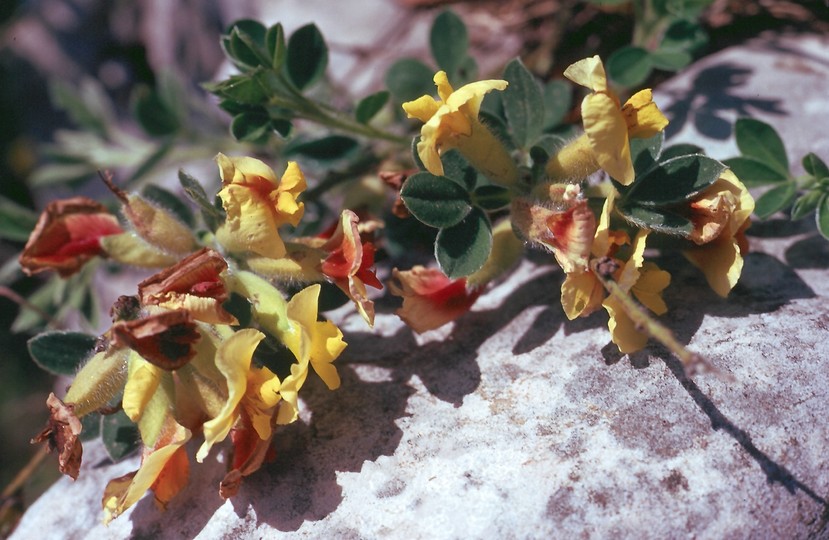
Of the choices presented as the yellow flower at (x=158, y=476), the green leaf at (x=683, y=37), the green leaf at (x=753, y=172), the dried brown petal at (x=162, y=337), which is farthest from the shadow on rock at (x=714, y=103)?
the yellow flower at (x=158, y=476)

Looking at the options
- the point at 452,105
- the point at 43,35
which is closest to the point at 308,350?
the point at 452,105

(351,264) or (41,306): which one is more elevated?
(351,264)

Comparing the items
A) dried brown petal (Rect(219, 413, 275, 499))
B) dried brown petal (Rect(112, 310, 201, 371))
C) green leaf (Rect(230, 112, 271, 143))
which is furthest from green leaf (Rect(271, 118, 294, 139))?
dried brown petal (Rect(219, 413, 275, 499))

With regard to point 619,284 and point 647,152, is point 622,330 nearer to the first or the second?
point 619,284

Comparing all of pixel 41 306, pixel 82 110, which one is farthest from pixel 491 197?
pixel 82 110

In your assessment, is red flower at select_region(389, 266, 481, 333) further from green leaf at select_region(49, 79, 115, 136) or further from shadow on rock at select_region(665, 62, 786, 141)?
green leaf at select_region(49, 79, 115, 136)

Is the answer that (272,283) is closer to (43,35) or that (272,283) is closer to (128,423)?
(128,423)

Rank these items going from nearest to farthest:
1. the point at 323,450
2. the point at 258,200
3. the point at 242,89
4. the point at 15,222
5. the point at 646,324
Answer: the point at 646,324 < the point at 258,200 < the point at 323,450 < the point at 242,89 < the point at 15,222
